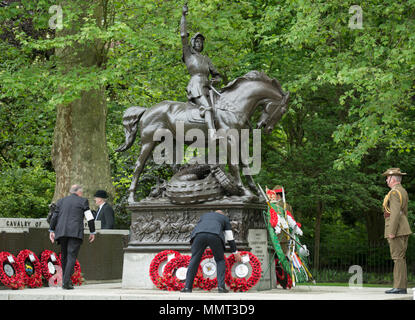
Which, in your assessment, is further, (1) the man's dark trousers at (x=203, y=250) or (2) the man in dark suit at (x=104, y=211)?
(2) the man in dark suit at (x=104, y=211)

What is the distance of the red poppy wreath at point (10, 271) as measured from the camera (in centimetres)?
1435

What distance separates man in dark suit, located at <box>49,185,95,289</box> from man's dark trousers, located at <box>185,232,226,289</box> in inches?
86.9

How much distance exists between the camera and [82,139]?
866 inches

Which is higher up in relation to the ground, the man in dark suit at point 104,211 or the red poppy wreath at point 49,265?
the man in dark suit at point 104,211

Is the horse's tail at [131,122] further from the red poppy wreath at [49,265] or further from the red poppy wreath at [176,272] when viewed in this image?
the red poppy wreath at [176,272]

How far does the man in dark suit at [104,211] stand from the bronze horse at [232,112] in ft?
5.27

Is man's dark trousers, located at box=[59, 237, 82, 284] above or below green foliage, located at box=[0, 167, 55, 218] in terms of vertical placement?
below

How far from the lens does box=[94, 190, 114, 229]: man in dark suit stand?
17981 mm

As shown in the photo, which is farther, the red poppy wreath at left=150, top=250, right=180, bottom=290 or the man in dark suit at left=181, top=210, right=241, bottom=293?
the red poppy wreath at left=150, top=250, right=180, bottom=290

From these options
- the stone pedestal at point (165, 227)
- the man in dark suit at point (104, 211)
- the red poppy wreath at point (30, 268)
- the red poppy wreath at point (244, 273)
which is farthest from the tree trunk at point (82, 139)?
the red poppy wreath at point (244, 273)

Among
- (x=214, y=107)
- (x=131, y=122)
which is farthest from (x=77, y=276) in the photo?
(x=214, y=107)

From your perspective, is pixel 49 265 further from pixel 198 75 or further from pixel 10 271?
pixel 198 75

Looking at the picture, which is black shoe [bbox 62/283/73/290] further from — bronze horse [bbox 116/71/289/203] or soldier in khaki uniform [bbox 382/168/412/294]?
soldier in khaki uniform [bbox 382/168/412/294]

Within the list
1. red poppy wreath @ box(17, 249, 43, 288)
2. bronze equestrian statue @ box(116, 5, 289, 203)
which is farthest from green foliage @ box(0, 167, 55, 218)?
bronze equestrian statue @ box(116, 5, 289, 203)
